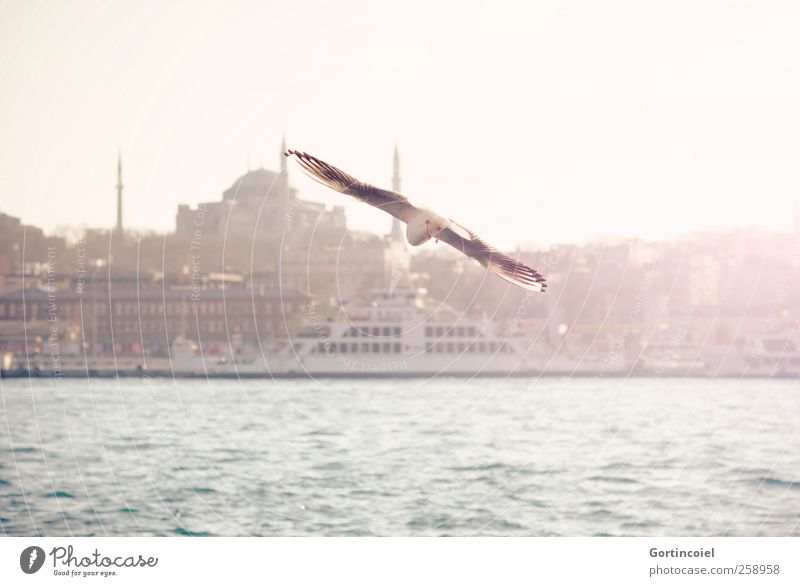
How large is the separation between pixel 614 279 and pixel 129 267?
28.8m

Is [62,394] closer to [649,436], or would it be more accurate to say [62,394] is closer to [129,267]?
[129,267]

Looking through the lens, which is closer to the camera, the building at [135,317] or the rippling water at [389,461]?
the rippling water at [389,461]

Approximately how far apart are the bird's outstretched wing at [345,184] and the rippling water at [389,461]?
12458 mm

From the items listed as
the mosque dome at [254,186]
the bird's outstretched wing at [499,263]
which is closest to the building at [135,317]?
the mosque dome at [254,186]

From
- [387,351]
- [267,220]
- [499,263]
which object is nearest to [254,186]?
[267,220]

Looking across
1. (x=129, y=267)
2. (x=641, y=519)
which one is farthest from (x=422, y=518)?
(x=129, y=267)

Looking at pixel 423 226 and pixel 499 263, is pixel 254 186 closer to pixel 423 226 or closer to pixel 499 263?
pixel 423 226

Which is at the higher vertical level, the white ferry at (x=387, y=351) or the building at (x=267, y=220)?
the building at (x=267, y=220)

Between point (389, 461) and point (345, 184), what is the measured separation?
85.9ft

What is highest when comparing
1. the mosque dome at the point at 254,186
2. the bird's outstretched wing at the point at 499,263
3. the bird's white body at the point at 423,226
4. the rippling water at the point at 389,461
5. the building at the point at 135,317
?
the mosque dome at the point at 254,186

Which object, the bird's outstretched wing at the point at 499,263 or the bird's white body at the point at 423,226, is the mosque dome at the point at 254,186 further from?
the bird's outstretched wing at the point at 499,263

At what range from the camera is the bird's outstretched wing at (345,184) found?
863cm

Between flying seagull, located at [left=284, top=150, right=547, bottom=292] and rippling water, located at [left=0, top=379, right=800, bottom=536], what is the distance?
1240 centimetres

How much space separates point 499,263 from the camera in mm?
8531
